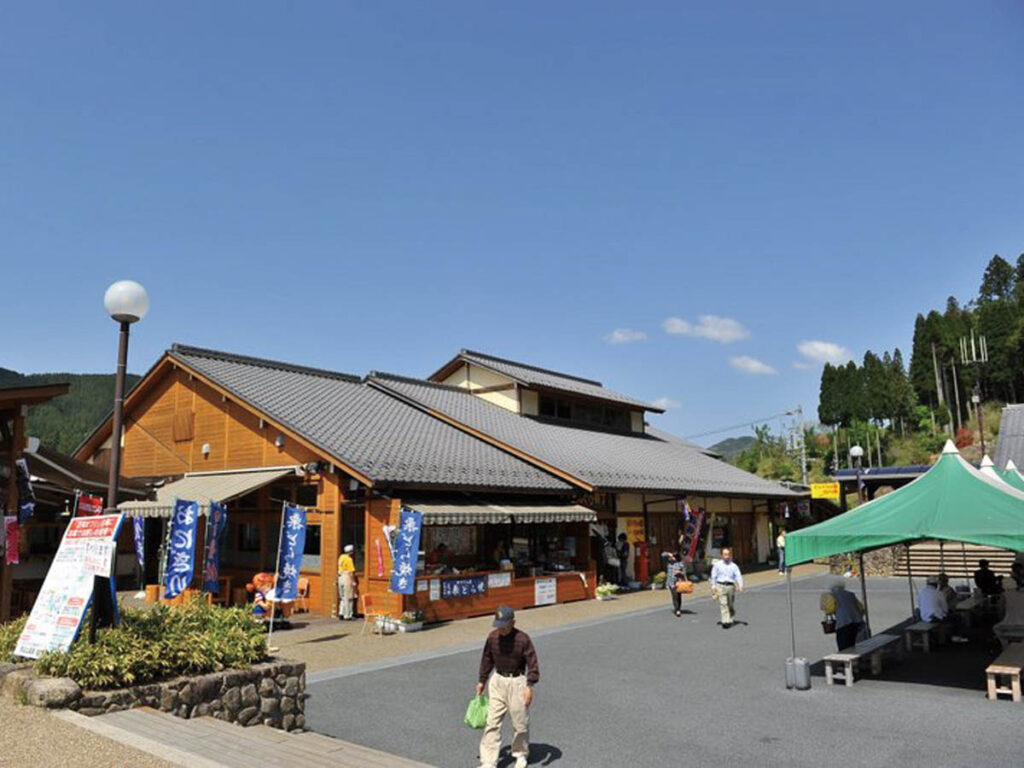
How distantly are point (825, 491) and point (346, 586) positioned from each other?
2419cm

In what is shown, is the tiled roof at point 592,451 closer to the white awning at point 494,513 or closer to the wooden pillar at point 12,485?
the white awning at point 494,513

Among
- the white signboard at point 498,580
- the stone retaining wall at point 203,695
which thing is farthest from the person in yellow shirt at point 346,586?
the stone retaining wall at point 203,695

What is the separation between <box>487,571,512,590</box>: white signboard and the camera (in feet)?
55.9

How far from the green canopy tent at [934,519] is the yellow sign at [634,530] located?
1280 cm

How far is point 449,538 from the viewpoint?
61.5 ft

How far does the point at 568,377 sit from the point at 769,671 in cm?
2375

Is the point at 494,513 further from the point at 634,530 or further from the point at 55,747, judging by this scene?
the point at 55,747

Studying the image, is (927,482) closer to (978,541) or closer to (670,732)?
(978,541)

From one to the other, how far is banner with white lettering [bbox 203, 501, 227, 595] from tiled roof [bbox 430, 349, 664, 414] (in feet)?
45.7

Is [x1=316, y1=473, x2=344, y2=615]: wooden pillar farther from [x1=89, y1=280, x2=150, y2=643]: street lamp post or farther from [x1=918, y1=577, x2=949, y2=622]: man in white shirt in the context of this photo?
[x1=918, y1=577, x2=949, y2=622]: man in white shirt

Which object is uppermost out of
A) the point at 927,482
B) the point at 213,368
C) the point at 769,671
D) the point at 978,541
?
the point at 213,368

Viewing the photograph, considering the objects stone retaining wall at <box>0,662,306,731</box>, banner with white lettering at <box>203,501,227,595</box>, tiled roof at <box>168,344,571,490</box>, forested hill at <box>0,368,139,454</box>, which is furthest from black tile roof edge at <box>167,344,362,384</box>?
forested hill at <box>0,368,139,454</box>

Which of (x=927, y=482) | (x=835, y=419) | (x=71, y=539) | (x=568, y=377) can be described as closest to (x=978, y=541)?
(x=927, y=482)

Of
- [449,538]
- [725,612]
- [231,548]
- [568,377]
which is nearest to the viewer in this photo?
[725,612]
